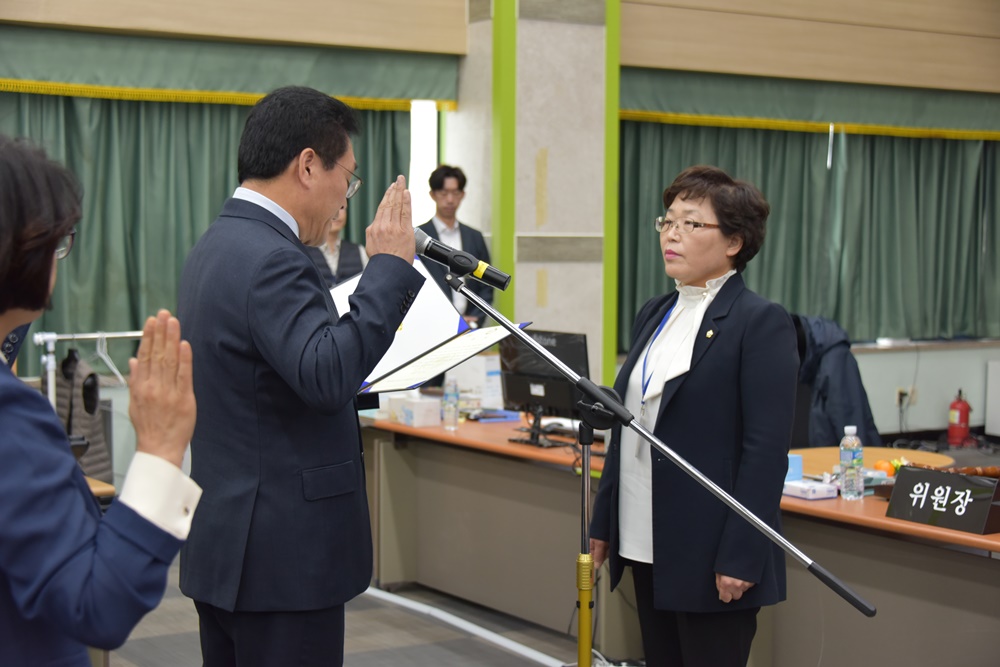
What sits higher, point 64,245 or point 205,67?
point 205,67

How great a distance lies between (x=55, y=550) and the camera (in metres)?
1.08

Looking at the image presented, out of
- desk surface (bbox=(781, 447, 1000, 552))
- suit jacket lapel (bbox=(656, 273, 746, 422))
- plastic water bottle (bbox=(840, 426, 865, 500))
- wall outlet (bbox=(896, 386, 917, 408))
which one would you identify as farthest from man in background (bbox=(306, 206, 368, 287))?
wall outlet (bbox=(896, 386, 917, 408))

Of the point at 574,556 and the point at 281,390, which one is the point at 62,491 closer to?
the point at 281,390

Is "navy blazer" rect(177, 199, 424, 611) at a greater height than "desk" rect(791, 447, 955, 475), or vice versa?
"navy blazer" rect(177, 199, 424, 611)

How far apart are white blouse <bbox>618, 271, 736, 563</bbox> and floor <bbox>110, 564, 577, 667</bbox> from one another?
149 cm

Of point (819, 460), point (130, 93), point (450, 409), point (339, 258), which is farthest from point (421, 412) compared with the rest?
point (130, 93)

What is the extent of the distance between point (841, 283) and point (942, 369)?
3.23 ft

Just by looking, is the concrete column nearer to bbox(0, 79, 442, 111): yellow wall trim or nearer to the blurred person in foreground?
bbox(0, 79, 442, 111): yellow wall trim

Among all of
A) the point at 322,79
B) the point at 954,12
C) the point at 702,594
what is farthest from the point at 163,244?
the point at 954,12

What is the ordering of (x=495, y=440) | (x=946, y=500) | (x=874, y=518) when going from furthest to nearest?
(x=495, y=440)
(x=874, y=518)
(x=946, y=500)

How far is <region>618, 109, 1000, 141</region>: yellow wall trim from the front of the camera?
707cm

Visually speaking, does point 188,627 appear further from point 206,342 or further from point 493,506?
point 206,342

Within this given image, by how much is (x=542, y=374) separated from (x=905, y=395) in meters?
4.66

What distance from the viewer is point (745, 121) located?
734cm
